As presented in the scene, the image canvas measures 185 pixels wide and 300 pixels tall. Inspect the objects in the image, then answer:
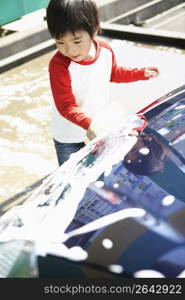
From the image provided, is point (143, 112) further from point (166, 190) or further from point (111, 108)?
point (166, 190)

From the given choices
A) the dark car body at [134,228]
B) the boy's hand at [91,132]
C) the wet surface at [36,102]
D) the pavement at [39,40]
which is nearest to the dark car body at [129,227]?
the dark car body at [134,228]

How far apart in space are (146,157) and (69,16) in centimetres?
81

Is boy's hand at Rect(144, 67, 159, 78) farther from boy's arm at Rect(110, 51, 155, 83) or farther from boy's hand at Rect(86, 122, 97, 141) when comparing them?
boy's hand at Rect(86, 122, 97, 141)

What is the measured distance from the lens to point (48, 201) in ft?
6.02

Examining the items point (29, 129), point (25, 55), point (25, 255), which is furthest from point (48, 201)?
point (25, 55)

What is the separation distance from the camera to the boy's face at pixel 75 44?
7.48ft

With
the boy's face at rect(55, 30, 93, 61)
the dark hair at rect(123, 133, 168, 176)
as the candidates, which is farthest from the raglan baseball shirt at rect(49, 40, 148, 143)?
the dark hair at rect(123, 133, 168, 176)

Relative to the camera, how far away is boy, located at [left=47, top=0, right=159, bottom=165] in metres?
2.26

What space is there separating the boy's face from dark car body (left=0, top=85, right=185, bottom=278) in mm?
747

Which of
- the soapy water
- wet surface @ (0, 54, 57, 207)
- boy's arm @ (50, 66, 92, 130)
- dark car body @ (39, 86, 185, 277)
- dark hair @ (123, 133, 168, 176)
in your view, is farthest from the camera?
wet surface @ (0, 54, 57, 207)

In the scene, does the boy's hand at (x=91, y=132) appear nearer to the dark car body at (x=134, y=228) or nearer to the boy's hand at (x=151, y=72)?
the dark car body at (x=134, y=228)

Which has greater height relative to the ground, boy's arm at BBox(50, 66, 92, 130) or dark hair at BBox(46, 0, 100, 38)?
dark hair at BBox(46, 0, 100, 38)

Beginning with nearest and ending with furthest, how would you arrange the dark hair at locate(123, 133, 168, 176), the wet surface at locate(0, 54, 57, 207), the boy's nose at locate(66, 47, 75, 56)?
the dark hair at locate(123, 133, 168, 176), the boy's nose at locate(66, 47, 75, 56), the wet surface at locate(0, 54, 57, 207)

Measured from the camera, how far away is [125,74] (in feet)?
8.96
